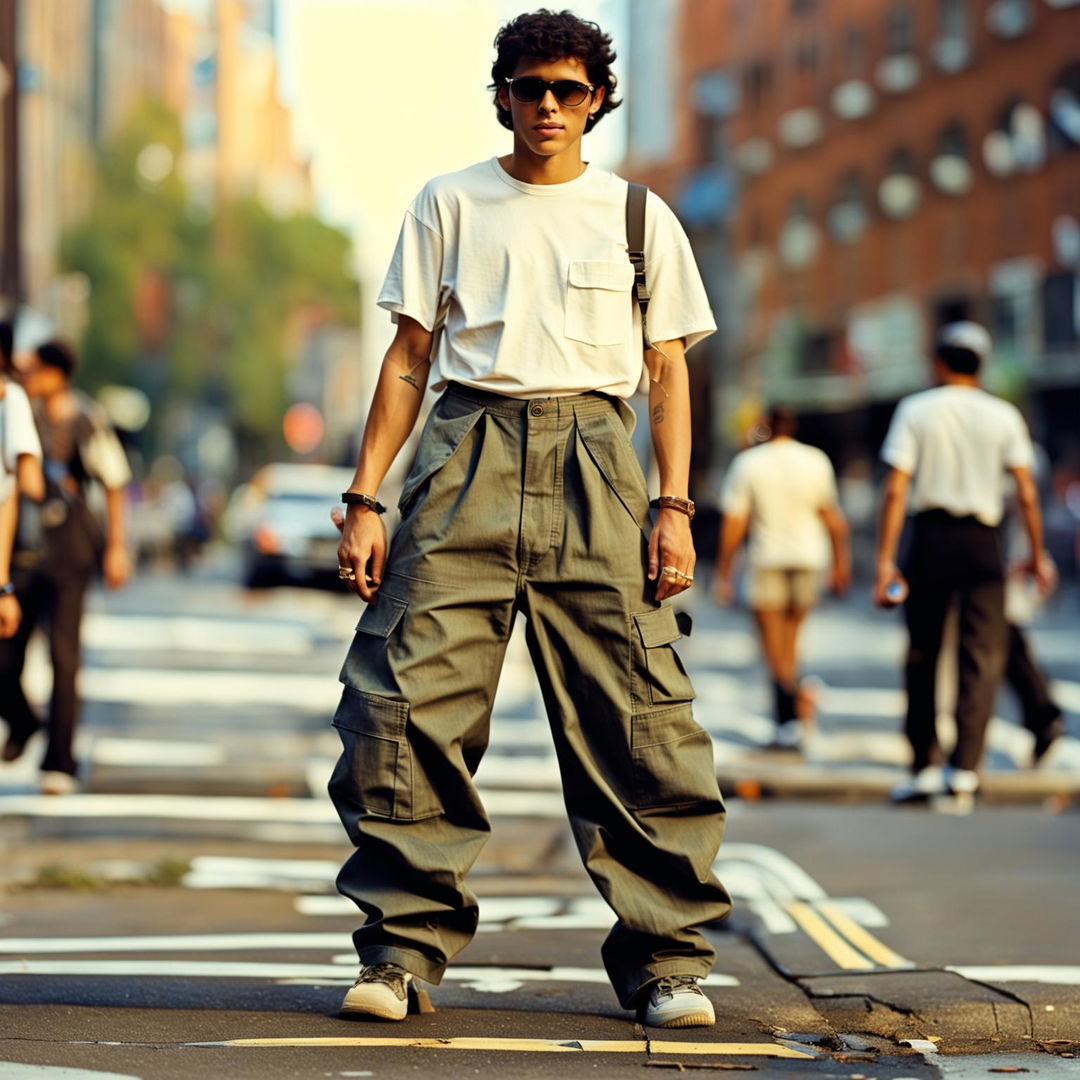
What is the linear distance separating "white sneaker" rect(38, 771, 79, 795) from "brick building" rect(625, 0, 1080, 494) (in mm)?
21642

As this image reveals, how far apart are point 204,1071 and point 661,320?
6.03ft

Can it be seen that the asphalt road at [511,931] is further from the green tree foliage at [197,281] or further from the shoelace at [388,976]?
the green tree foliage at [197,281]

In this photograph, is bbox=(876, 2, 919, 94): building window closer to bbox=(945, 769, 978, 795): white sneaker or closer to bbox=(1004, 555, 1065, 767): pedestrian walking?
bbox=(1004, 555, 1065, 767): pedestrian walking

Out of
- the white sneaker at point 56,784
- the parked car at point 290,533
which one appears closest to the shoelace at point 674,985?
the white sneaker at point 56,784

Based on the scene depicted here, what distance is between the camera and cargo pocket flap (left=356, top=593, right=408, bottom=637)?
4875 millimetres

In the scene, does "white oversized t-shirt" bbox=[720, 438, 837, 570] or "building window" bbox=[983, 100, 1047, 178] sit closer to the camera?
"white oversized t-shirt" bbox=[720, 438, 837, 570]

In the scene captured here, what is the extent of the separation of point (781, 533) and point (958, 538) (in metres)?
2.93

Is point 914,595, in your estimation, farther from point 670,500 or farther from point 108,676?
point 108,676

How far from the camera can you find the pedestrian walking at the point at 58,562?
948 centimetres

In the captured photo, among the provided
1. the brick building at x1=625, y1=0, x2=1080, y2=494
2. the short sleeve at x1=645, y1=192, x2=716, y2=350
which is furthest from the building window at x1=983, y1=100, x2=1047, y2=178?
the short sleeve at x1=645, y1=192, x2=716, y2=350

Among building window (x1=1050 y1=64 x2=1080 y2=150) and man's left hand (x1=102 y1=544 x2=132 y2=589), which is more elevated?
building window (x1=1050 y1=64 x2=1080 y2=150)

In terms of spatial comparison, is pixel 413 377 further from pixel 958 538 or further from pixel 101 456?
pixel 101 456

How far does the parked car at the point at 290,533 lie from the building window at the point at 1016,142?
55.6 feet

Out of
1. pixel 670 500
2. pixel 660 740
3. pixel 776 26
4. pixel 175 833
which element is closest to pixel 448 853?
pixel 660 740
